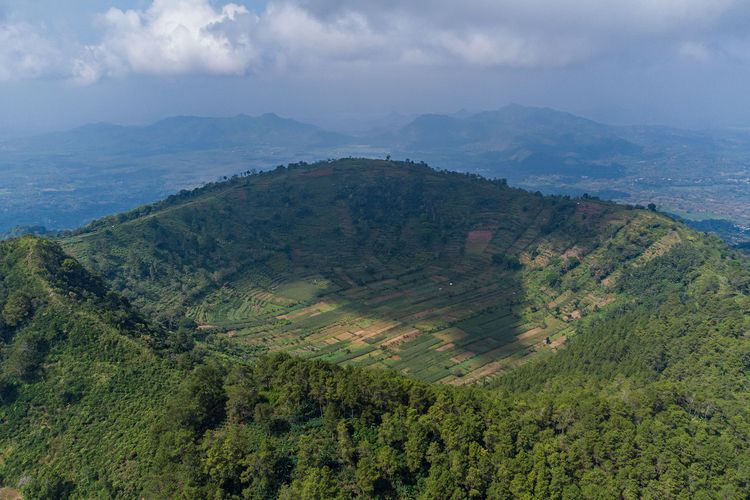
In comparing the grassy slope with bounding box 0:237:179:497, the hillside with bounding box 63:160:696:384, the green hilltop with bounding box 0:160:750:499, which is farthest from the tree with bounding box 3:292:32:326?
the hillside with bounding box 63:160:696:384

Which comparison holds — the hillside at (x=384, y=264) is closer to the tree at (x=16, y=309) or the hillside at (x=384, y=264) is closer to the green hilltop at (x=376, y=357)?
the green hilltop at (x=376, y=357)

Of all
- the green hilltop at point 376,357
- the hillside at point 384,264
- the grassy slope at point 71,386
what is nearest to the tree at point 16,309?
the grassy slope at point 71,386

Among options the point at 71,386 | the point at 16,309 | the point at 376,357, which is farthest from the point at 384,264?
the point at 71,386

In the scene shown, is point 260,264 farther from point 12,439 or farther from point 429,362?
point 12,439

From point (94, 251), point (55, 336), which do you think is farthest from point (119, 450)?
point (94, 251)

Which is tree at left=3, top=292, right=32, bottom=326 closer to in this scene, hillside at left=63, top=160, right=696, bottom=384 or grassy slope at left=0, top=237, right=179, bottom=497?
grassy slope at left=0, top=237, right=179, bottom=497

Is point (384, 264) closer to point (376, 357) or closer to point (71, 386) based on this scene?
point (376, 357)
